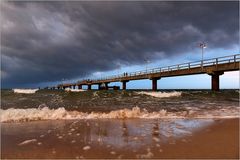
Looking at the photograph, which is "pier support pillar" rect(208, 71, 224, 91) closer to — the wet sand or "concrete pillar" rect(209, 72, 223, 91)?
"concrete pillar" rect(209, 72, 223, 91)

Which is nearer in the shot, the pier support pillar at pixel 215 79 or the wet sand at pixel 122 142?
the wet sand at pixel 122 142

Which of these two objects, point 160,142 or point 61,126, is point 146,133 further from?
point 61,126

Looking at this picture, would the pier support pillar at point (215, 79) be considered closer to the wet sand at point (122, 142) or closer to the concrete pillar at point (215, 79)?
the concrete pillar at point (215, 79)

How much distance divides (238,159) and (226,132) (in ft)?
7.31

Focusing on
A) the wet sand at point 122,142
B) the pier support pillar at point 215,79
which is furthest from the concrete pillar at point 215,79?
the wet sand at point 122,142

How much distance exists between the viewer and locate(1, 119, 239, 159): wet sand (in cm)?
428

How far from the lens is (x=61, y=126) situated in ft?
23.6

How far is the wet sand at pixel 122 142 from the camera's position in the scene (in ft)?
14.0

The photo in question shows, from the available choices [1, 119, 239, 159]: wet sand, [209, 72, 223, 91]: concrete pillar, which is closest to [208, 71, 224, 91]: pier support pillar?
[209, 72, 223, 91]: concrete pillar

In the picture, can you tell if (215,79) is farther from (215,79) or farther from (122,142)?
(122,142)

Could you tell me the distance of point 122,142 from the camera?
5082 millimetres

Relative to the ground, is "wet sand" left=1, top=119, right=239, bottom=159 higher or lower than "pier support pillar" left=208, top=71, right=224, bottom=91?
lower

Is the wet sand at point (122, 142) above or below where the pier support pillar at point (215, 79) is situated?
below

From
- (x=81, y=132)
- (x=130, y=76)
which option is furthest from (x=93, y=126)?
(x=130, y=76)
